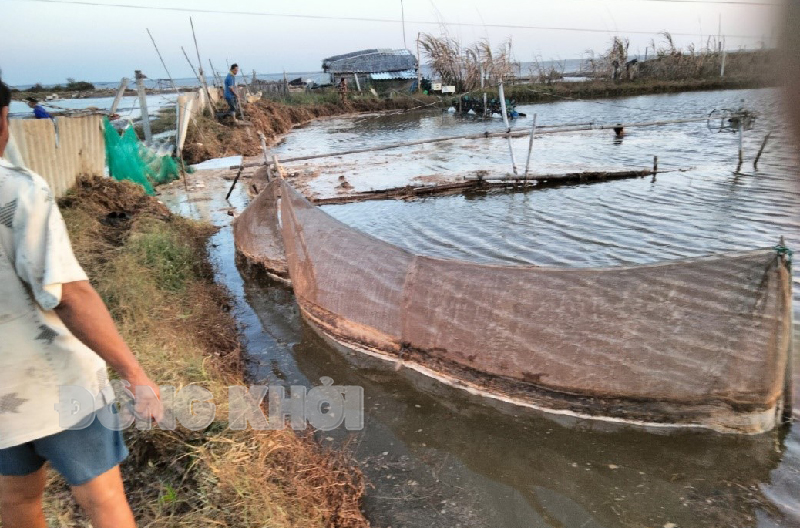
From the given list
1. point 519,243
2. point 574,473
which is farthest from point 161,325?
point 519,243

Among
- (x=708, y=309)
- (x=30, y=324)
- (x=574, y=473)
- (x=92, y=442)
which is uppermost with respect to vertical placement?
(x=30, y=324)

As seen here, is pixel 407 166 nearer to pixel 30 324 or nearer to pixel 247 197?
pixel 247 197

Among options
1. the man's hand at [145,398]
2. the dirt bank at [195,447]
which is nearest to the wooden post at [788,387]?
the dirt bank at [195,447]

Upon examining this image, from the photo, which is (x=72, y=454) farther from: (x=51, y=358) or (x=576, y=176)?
(x=576, y=176)

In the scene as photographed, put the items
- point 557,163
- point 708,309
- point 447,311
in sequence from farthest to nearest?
point 557,163, point 447,311, point 708,309

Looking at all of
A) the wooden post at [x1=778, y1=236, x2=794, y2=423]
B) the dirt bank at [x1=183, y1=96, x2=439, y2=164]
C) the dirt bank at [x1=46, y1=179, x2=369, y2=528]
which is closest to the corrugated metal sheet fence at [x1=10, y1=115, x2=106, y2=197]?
the dirt bank at [x1=46, y1=179, x2=369, y2=528]

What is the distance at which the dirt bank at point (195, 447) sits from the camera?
2580mm

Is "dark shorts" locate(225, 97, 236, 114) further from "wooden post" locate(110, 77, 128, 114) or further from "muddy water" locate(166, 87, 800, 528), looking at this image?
"muddy water" locate(166, 87, 800, 528)

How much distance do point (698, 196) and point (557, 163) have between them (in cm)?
467

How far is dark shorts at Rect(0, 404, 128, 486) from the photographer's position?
172cm

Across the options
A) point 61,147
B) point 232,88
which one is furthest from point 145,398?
point 232,88

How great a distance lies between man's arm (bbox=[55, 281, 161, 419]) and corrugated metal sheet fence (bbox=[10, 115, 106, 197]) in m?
6.36

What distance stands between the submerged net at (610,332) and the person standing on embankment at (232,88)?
14136mm

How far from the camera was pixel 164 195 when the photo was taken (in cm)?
1096
